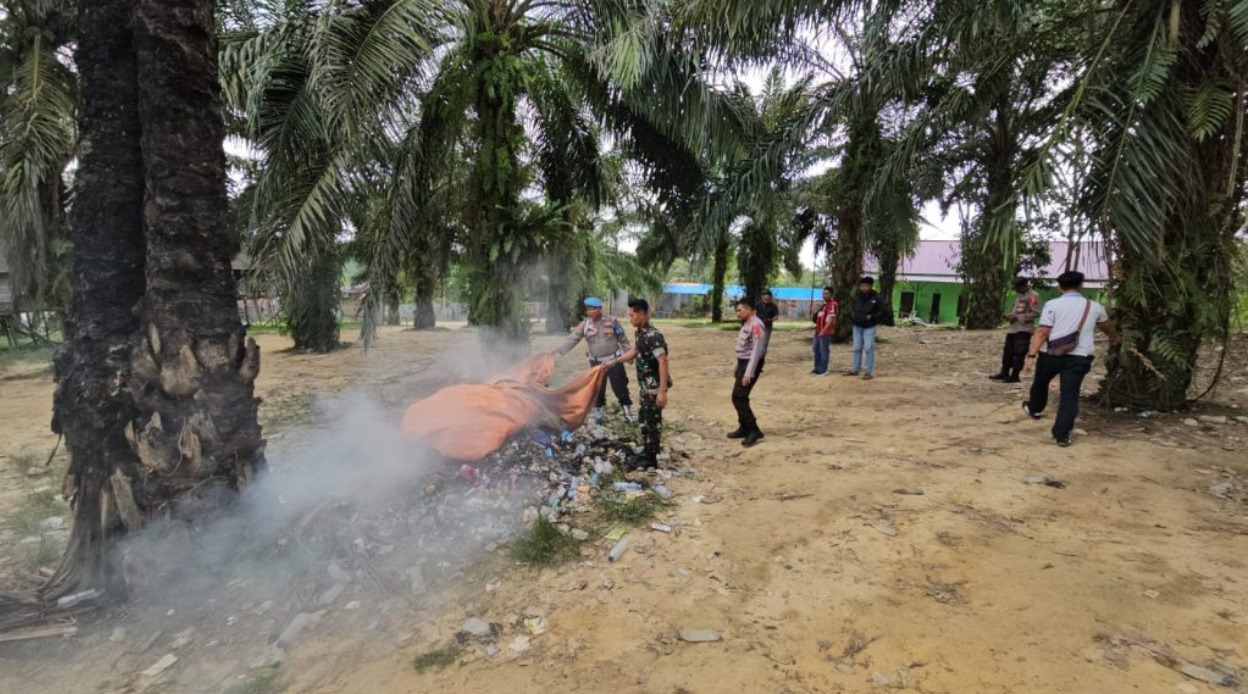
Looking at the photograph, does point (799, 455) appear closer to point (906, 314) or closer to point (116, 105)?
point (116, 105)

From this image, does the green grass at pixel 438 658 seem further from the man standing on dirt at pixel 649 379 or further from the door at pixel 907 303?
the door at pixel 907 303

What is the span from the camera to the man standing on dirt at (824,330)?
8.67 meters

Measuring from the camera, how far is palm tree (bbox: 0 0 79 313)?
8.15 m

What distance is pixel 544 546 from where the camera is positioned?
3.52 meters

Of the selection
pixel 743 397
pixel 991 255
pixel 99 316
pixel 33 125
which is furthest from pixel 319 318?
pixel 991 255

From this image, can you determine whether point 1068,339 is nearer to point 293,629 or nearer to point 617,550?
point 617,550

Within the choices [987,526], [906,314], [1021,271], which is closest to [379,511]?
[987,526]

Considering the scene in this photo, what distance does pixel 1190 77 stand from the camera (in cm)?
500

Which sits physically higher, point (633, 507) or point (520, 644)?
point (633, 507)

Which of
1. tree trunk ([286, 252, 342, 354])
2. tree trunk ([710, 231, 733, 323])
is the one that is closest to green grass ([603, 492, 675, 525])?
tree trunk ([286, 252, 342, 354])

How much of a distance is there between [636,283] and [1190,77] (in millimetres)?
20292

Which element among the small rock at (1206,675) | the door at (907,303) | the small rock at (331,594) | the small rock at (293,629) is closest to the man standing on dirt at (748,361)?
the small rock at (1206,675)

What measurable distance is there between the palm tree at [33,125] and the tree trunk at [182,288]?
24.7 feet

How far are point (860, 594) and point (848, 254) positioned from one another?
9831 mm
